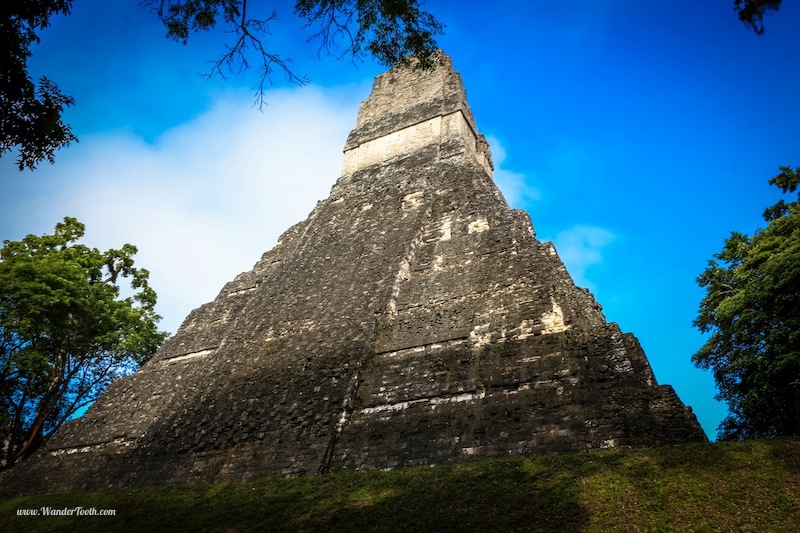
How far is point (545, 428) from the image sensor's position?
22.1 ft

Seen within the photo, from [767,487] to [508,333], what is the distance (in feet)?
13.7

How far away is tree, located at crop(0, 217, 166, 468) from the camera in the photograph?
13.6m

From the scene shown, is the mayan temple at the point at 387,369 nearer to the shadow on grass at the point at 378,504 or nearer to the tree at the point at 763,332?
the shadow on grass at the point at 378,504

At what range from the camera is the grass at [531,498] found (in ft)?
14.8

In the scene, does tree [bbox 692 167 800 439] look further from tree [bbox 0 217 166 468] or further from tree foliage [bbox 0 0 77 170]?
tree [bbox 0 217 166 468]

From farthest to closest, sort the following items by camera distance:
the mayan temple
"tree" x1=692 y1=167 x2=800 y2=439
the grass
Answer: "tree" x1=692 y1=167 x2=800 y2=439 → the mayan temple → the grass

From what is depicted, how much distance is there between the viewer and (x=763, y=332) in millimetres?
11258

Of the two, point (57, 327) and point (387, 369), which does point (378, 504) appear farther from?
point (57, 327)

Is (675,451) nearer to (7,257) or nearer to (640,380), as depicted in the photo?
(640,380)

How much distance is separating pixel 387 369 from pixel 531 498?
12.8 feet

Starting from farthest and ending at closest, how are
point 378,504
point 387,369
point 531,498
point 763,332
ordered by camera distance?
point 763,332 → point 387,369 → point 378,504 → point 531,498

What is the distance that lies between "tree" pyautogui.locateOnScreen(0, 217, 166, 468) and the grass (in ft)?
29.0

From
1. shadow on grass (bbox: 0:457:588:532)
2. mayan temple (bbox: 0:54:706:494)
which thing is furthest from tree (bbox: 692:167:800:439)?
shadow on grass (bbox: 0:457:588:532)

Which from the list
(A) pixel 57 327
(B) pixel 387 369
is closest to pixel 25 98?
(B) pixel 387 369
